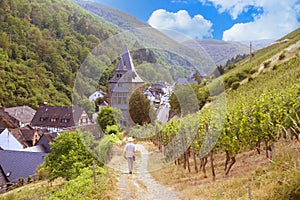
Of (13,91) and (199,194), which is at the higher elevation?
(13,91)

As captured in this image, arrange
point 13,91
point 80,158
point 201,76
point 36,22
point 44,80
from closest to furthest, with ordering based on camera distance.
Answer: point 201,76 < point 80,158 < point 13,91 < point 44,80 < point 36,22

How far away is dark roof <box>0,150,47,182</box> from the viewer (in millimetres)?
22614

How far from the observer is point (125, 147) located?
804 centimetres

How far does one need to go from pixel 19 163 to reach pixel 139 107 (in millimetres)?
17851

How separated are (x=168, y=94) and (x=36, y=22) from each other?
10057cm

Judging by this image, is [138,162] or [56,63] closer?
[138,162]

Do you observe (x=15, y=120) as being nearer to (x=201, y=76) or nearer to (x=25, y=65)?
(x=25, y=65)

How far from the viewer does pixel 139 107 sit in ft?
26.1

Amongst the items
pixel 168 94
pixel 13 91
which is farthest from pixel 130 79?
pixel 13 91

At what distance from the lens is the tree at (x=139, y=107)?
307 inches

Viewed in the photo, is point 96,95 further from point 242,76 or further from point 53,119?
point 53,119

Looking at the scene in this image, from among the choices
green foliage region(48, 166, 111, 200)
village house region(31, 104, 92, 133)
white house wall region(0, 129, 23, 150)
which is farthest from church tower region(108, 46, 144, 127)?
village house region(31, 104, 92, 133)

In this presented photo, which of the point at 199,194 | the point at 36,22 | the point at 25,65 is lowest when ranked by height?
the point at 199,194

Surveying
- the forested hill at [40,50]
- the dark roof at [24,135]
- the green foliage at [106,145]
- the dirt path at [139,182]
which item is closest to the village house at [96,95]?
the green foliage at [106,145]
